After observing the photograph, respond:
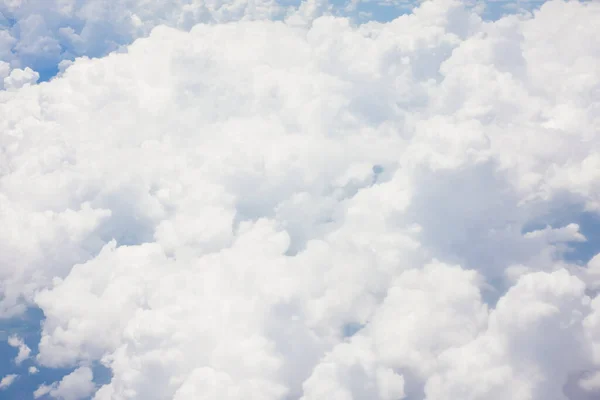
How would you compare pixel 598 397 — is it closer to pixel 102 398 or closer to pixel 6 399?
pixel 102 398

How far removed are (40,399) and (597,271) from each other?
234 m

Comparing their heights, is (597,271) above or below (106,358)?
above

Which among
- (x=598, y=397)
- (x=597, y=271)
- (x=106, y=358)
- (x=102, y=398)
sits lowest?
(x=598, y=397)

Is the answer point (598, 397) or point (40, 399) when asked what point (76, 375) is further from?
point (598, 397)

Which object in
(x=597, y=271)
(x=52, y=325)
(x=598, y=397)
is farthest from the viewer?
(x=52, y=325)

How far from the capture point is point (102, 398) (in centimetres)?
16512

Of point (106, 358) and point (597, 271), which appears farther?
point (597, 271)

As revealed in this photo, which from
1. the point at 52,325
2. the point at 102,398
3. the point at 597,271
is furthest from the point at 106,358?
the point at 597,271

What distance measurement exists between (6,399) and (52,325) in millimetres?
44795

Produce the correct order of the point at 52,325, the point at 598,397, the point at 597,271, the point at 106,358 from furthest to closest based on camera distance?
the point at 52,325 < the point at 597,271 < the point at 106,358 < the point at 598,397

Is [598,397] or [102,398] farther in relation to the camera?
[102,398]

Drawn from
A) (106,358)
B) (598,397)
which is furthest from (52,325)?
(598,397)

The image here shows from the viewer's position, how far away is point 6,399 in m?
199

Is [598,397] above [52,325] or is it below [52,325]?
below
